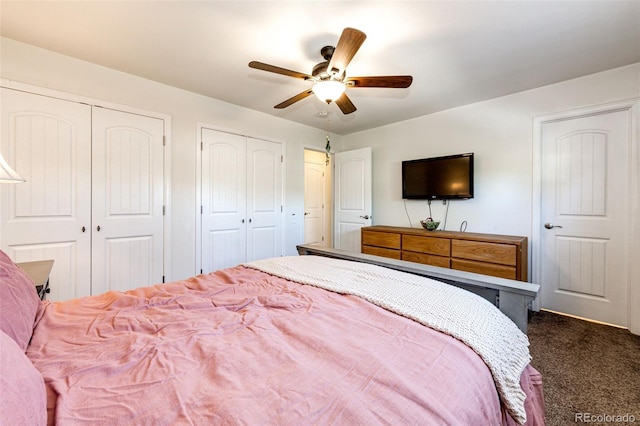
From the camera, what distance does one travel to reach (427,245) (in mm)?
3244

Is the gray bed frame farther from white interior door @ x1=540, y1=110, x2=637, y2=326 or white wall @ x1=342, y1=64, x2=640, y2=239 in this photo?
white wall @ x1=342, y1=64, x2=640, y2=239

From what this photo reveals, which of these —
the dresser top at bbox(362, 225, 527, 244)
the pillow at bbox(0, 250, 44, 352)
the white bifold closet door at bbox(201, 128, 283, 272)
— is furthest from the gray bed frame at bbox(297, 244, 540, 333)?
the white bifold closet door at bbox(201, 128, 283, 272)

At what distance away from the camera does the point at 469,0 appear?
170 cm

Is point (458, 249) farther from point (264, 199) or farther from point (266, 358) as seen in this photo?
point (266, 358)

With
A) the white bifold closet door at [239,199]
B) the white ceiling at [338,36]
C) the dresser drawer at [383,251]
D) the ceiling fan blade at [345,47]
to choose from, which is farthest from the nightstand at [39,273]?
the dresser drawer at [383,251]

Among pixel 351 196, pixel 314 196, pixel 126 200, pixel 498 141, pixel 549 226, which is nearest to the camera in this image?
pixel 126 200

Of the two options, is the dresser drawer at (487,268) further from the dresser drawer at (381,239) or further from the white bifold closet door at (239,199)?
the white bifold closet door at (239,199)

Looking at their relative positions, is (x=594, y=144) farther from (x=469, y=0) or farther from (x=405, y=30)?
(x=405, y=30)

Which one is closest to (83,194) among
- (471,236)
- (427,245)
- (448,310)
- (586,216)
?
(448,310)

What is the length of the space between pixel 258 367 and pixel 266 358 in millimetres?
47

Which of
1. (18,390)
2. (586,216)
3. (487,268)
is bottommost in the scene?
(487,268)

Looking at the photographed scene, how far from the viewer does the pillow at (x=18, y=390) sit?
486 millimetres

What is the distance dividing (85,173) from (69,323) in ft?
6.54

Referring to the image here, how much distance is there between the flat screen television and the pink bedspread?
260 cm
